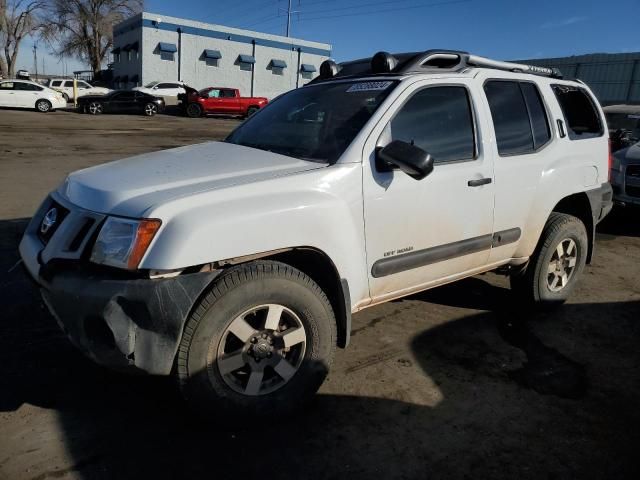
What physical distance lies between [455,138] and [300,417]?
1.94 metres

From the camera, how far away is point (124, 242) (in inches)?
88.0

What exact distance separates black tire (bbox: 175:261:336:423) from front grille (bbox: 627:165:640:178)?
633 cm

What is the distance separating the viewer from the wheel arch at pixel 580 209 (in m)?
4.16

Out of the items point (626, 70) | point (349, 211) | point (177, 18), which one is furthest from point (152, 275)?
point (177, 18)

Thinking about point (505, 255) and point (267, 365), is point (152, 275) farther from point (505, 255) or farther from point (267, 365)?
point (505, 255)

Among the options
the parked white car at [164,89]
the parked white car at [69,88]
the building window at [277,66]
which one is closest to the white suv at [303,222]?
the parked white car at [164,89]

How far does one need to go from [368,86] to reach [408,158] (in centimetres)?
80


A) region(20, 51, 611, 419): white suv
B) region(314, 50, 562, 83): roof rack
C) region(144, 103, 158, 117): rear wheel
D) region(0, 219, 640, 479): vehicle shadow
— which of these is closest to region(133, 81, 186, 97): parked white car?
region(144, 103, 158, 117): rear wheel

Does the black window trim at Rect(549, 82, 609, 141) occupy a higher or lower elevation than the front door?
higher

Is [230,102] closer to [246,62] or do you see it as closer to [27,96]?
[27,96]

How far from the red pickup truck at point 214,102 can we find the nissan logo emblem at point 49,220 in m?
28.1

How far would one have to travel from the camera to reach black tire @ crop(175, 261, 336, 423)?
92.5 inches

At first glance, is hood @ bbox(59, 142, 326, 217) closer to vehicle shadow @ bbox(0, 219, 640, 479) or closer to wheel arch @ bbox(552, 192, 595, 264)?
vehicle shadow @ bbox(0, 219, 640, 479)

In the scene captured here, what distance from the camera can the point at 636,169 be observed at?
7176mm
